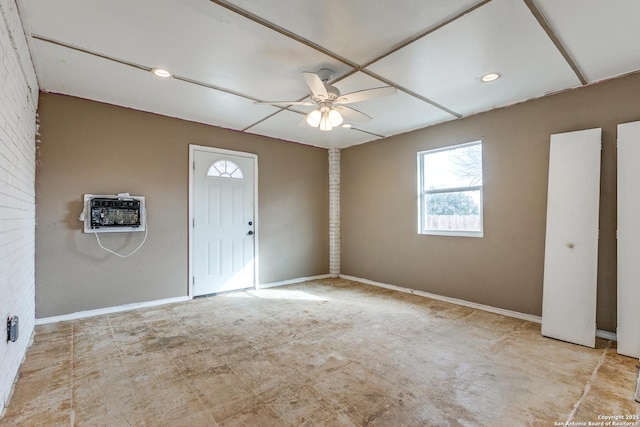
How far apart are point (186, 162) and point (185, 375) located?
299cm

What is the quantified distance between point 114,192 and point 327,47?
10.3 ft

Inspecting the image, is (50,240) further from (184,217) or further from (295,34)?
(295,34)

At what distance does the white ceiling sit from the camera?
2061 mm

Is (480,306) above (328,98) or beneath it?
beneath

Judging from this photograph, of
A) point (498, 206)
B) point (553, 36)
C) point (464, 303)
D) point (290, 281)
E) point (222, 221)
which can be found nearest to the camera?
point (553, 36)

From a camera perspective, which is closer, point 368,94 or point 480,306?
point 368,94

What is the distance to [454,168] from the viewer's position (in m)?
4.38

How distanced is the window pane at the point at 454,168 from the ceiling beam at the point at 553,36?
1.31 meters

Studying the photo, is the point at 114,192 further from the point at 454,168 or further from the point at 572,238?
the point at 572,238

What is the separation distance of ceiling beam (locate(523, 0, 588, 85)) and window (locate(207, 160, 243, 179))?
158 inches

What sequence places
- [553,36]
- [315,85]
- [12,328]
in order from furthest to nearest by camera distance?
[315,85] → [553,36] → [12,328]

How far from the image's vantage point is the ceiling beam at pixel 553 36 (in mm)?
2039

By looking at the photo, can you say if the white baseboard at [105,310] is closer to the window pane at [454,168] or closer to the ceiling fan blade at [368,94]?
the ceiling fan blade at [368,94]

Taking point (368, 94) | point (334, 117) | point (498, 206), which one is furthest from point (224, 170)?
point (498, 206)
